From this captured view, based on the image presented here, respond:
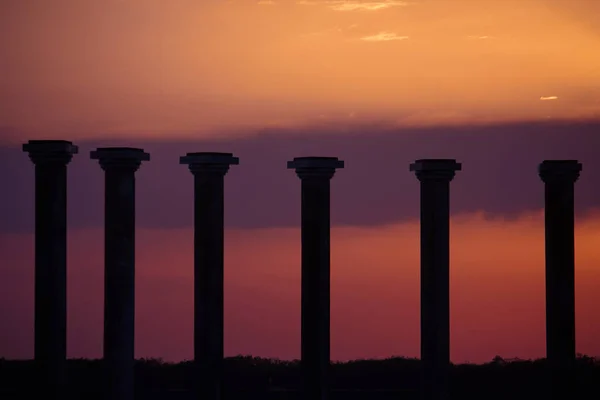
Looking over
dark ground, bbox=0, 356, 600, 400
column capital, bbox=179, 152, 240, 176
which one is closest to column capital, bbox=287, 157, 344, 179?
column capital, bbox=179, 152, 240, 176

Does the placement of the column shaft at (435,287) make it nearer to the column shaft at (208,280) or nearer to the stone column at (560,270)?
the stone column at (560,270)

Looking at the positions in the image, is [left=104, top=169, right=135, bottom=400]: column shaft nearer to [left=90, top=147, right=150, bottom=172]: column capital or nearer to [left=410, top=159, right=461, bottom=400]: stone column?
[left=90, top=147, right=150, bottom=172]: column capital

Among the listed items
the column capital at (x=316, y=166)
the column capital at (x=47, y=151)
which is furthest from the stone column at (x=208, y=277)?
the column capital at (x=47, y=151)

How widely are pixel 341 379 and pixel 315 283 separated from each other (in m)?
6.56

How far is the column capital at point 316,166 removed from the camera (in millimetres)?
41625

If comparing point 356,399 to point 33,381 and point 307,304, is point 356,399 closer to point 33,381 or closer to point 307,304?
point 307,304

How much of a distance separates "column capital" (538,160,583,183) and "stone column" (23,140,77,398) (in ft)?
63.2

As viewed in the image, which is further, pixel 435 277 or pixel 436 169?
pixel 435 277

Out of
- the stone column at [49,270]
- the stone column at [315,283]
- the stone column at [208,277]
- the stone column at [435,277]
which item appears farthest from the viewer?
the stone column at [208,277]

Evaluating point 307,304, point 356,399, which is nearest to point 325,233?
point 307,304

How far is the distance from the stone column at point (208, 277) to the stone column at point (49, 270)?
5243mm

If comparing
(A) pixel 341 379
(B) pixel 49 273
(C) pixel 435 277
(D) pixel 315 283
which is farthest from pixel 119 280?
(C) pixel 435 277

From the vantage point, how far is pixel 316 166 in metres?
41.6

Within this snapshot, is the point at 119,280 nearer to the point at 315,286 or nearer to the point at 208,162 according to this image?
the point at 208,162
